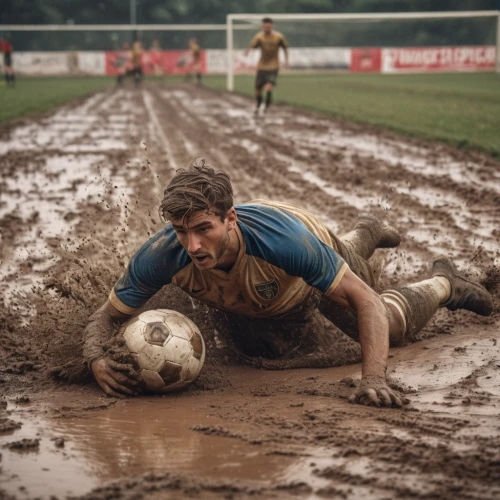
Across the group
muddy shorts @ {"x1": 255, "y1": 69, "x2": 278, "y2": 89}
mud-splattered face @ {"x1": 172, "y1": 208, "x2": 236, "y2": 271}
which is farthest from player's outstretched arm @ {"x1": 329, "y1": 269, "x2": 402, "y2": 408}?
muddy shorts @ {"x1": 255, "y1": 69, "x2": 278, "y2": 89}

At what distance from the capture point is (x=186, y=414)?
404cm

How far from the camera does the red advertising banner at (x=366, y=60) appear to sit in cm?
4150

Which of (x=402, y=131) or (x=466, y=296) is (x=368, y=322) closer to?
(x=466, y=296)

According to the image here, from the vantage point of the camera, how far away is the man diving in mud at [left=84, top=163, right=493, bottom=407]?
13.2 feet

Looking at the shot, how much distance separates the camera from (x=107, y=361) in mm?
Answer: 4395

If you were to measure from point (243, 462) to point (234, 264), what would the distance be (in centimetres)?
117

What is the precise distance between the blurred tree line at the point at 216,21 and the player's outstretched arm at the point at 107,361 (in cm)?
3130

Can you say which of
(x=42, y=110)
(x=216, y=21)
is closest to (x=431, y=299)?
(x=42, y=110)

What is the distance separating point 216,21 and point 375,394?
182 ft

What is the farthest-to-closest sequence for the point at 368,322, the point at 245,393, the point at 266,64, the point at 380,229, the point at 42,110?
the point at 42,110, the point at 266,64, the point at 380,229, the point at 245,393, the point at 368,322

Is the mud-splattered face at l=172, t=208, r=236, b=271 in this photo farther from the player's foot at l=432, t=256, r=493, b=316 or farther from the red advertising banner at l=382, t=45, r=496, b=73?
the red advertising banner at l=382, t=45, r=496, b=73

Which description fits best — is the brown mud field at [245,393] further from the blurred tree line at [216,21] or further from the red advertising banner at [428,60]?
the red advertising banner at [428,60]

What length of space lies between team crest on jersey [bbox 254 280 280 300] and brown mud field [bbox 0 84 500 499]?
0.47 meters

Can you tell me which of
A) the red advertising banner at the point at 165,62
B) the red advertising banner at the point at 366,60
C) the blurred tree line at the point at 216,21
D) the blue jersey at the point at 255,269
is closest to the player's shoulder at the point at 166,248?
the blue jersey at the point at 255,269
